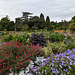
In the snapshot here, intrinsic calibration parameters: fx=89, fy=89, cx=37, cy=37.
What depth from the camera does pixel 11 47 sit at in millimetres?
3074

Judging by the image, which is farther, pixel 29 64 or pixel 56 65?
pixel 29 64

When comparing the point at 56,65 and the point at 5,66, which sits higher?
the point at 56,65

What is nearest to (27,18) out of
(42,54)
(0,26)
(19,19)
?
(19,19)

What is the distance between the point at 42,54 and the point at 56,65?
130cm

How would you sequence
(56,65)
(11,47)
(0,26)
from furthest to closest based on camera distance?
(0,26) < (11,47) < (56,65)

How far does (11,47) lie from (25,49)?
491 mm

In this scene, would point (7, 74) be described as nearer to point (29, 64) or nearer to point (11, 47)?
point (29, 64)

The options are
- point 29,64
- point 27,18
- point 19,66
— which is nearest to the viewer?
point 19,66

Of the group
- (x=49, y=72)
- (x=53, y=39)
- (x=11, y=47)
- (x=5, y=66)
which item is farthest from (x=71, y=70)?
(x=53, y=39)

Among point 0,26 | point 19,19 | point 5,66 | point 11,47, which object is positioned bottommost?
point 5,66

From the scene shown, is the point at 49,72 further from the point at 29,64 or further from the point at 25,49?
the point at 25,49

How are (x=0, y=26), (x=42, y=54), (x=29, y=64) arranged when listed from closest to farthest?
(x=29, y=64)
(x=42, y=54)
(x=0, y=26)

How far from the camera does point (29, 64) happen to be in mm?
2574

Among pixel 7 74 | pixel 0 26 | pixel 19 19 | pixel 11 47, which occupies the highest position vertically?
pixel 19 19
